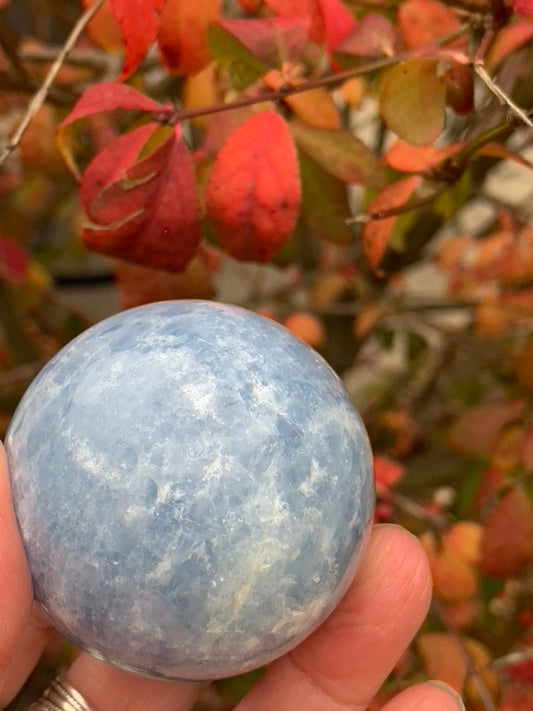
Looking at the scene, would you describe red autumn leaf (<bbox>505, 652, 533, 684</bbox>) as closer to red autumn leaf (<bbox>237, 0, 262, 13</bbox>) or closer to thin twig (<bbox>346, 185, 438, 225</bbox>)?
thin twig (<bbox>346, 185, 438, 225</bbox>)

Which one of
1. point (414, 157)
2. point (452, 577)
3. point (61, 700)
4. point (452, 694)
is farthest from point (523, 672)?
point (414, 157)

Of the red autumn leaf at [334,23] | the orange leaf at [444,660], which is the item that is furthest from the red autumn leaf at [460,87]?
the orange leaf at [444,660]

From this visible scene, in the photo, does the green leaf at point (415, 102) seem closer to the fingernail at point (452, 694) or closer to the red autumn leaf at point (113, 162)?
the red autumn leaf at point (113, 162)

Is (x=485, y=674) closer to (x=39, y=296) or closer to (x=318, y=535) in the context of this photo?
(x=318, y=535)

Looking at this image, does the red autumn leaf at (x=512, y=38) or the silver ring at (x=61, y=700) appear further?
the silver ring at (x=61, y=700)

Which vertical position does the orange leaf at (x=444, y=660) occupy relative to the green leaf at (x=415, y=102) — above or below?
below
